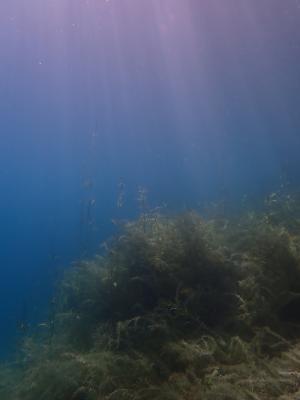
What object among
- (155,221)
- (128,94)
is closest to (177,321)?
(155,221)

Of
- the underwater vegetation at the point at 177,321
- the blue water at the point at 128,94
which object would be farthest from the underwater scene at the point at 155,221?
the blue water at the point at 128,94

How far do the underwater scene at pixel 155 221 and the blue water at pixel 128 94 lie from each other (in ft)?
0.56

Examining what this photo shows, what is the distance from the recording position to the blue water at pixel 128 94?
20000 mm

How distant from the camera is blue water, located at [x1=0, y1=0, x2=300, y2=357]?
20000mm

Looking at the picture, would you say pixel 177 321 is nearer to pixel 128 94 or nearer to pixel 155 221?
pixel 155 221

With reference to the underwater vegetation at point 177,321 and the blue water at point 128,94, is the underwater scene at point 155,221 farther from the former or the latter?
the blue water at point 128,94

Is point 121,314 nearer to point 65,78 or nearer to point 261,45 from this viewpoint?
point 261,45

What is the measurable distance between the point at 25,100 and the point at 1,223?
88.8ft

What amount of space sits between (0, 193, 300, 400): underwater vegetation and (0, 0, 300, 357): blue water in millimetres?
2418

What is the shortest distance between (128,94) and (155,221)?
111 feet

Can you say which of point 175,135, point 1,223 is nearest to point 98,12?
point 175,135

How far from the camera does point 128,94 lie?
1543 inches

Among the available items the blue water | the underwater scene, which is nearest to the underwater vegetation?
the underwater scene

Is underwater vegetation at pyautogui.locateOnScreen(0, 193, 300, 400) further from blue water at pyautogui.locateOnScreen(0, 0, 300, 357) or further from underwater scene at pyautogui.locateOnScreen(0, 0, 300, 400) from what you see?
blue water at pyautogui.locateOnScreen(0, 0, 300, 357)
